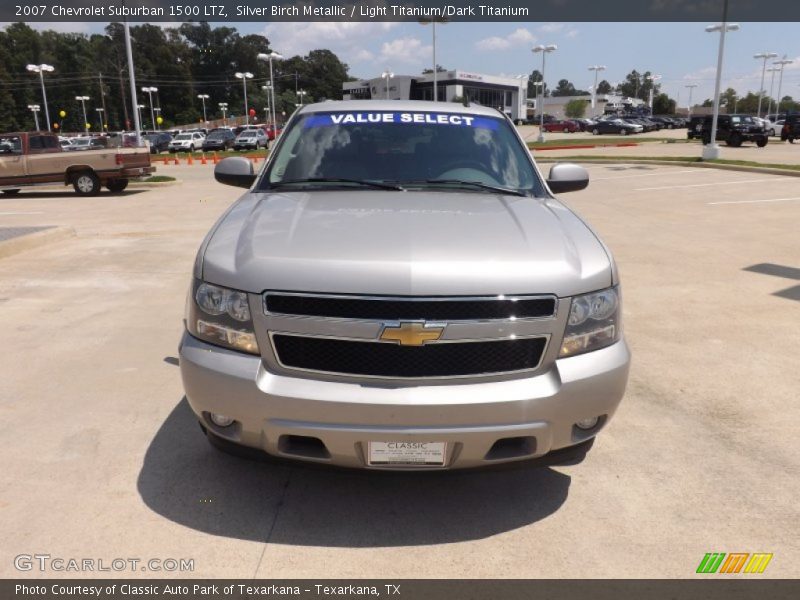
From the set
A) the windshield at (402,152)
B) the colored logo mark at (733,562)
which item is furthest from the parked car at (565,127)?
the colored logo mark at (733,562)

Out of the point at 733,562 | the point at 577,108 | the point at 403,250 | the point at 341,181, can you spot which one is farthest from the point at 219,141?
the point at 577,108

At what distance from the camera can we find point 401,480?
2.96 m

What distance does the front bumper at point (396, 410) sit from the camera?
253cm

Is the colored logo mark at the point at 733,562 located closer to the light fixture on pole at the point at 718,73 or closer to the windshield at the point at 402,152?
the windshield at the point at 402,152

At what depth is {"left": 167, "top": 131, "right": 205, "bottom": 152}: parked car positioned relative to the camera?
2067 inches

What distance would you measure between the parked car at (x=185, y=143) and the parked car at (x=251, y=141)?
10332mm

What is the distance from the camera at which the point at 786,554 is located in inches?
106

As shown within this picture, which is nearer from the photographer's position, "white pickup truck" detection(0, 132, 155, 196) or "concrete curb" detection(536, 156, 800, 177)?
"white pickup truck" detection(0, 132, 155, 196)

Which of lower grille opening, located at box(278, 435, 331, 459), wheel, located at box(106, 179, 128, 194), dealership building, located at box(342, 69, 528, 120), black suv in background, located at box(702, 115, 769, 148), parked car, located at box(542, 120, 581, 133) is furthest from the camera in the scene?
dealership building, located at box(342, 69, 528, 120)

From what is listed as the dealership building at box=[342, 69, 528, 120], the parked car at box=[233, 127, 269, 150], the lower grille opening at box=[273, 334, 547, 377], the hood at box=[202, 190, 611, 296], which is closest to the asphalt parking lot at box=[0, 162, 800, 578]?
the lower grille opening at box=[273, 334, 547, 377]

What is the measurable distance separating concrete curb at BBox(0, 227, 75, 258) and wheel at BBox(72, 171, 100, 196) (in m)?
7.58

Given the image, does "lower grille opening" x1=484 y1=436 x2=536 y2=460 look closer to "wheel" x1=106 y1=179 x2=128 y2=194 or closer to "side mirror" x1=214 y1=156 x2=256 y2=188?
"side mirror" x1=214 y1=156 x2=256 y2=188
